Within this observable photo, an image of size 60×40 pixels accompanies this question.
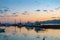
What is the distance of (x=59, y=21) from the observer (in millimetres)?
139125

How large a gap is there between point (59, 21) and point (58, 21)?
290 centimetres

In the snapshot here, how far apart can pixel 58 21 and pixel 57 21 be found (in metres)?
1.21

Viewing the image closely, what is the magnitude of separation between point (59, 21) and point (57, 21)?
4.01 meters

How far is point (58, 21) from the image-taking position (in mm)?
142000

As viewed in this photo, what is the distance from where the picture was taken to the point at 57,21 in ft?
469
